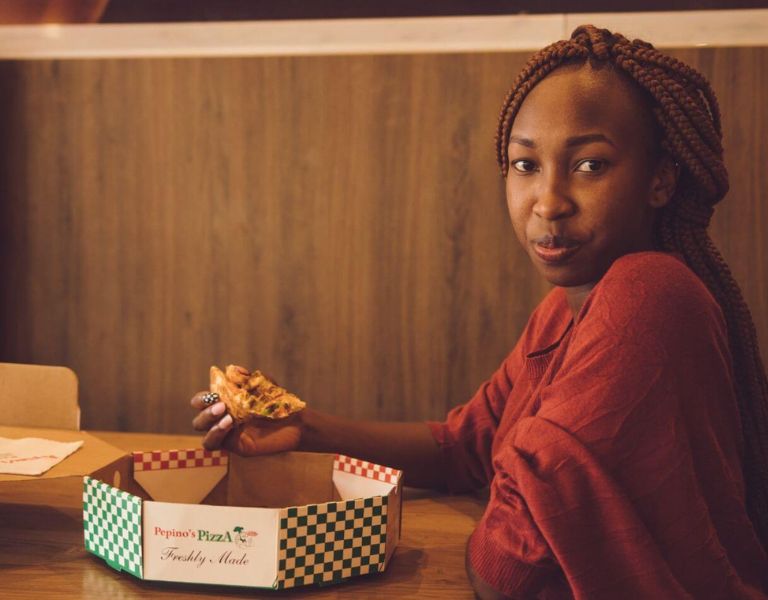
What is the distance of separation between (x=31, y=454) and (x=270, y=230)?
707mm

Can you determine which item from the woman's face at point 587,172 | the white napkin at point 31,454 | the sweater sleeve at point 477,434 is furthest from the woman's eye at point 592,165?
the white napkin at point 31,454

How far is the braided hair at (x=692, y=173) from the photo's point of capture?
94 cm

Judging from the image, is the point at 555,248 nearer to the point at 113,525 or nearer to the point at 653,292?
the point at 653,292

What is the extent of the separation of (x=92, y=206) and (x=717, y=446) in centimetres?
140

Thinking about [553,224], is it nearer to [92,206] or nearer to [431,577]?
[431,577]

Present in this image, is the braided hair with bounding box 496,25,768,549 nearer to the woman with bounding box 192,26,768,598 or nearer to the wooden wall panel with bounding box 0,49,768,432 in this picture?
the woman with bounding box 192,26,768,598

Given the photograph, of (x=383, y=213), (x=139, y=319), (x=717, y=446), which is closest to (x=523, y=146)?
(x=717, y=446)

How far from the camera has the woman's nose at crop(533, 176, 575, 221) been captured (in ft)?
3.05

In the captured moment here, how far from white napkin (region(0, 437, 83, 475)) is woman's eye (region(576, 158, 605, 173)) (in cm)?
81

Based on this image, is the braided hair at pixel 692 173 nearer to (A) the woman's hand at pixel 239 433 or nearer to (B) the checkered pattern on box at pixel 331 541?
(B) the checkered pattern on box at pixel 331 541

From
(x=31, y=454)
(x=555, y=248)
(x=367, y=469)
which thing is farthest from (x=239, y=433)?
(x=555, y=248)

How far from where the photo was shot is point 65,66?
5.81 ft

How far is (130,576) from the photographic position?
97 cm

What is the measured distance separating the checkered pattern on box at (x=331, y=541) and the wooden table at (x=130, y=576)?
28mm
